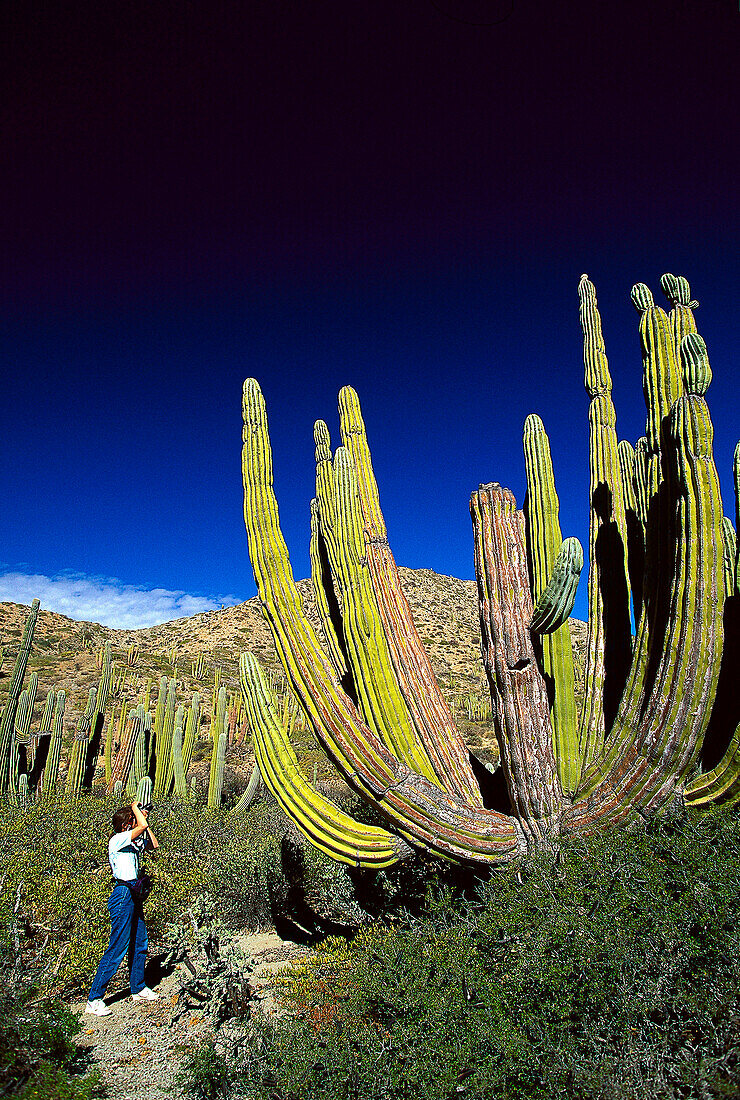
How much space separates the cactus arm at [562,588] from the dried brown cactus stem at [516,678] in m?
0.25

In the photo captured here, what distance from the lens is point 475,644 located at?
141 feet

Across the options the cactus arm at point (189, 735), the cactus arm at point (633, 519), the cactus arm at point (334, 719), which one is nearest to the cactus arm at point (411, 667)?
the cactus arm at point (334, 719)

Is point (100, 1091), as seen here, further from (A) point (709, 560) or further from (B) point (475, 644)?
(B) point (475, 644)

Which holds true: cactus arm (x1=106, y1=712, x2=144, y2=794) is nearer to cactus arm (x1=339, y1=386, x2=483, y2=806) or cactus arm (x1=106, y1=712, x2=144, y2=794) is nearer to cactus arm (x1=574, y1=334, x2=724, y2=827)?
cactus arm (x1=339, y1=386, x2=483, y2=806)

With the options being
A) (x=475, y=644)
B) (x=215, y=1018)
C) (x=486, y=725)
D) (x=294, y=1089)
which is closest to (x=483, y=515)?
(x=294, y=1089)

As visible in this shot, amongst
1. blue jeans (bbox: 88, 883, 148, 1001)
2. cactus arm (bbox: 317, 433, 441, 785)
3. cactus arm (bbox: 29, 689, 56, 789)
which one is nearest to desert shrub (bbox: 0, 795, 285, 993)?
blue jeans (bbox: 88, 883, 148, 1001)

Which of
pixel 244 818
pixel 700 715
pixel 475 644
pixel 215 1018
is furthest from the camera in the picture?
pixel 475 644

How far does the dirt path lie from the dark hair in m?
1.31

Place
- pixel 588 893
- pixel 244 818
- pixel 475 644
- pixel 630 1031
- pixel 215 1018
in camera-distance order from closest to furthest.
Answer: pixel 630 1031
pixel 588 893
pixel 215 1018
pixel 244 818
pixel 475 644

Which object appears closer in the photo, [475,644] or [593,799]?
[593,799]

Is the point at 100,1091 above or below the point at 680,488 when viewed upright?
below

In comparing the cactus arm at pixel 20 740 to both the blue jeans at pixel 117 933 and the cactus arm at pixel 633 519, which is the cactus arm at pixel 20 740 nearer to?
the blue jeans at pixel 117 933

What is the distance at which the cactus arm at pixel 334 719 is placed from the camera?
448cm

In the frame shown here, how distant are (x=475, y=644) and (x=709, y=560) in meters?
39.9
